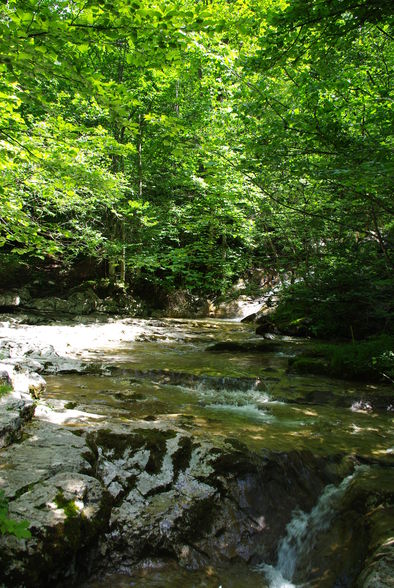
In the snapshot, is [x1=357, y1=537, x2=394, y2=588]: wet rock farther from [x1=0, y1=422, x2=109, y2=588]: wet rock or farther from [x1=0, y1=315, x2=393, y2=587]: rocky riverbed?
Answer: [x1=0, y1=422, x2=109, y2=588]: wet rock

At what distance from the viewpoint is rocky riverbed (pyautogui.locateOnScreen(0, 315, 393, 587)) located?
10.7 ft

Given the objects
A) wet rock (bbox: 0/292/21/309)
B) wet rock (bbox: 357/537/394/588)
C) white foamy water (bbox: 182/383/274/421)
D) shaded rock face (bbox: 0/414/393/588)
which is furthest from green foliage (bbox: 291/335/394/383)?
wet rock (bbox: 0/292/21/309)

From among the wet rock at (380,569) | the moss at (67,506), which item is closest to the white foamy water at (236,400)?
the wet rock at (380,569)

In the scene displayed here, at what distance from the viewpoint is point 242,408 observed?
22.4 feet

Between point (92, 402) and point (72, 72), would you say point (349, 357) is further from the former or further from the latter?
point (72, 72)

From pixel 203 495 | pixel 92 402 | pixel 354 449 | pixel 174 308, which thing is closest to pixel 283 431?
pixel 354 449

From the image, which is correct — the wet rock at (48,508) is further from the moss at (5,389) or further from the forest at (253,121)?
the forest at (253,121)

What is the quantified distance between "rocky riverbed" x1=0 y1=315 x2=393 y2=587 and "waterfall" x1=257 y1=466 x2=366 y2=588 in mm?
13

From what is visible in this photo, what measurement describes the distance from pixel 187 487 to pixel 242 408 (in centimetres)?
278

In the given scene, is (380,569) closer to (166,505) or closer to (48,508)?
(166,505)

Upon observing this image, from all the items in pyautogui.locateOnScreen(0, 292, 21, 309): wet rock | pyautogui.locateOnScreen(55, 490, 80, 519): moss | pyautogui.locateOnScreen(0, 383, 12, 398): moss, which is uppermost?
pyautogui.locateOnScreen(0, 292, 21, 309): wet rock

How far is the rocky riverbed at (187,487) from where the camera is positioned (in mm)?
3254

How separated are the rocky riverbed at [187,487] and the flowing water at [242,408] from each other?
0.08 feet

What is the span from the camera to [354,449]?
511 cm
